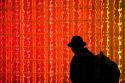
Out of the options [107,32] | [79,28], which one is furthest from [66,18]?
[107,32]

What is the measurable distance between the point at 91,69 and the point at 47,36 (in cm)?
301

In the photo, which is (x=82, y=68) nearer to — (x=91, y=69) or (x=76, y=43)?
(x=91, y=69)

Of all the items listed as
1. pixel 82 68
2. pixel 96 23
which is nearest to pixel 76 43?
pixel 82 68

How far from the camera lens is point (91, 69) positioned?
4289mm

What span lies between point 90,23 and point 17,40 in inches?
53.1

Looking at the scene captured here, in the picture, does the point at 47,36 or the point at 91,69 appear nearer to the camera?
the point at 91,69

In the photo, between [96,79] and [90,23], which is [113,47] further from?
[96,79]

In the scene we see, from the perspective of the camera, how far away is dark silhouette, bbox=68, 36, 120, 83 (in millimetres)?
4203

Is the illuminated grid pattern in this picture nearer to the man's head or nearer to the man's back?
the man's head

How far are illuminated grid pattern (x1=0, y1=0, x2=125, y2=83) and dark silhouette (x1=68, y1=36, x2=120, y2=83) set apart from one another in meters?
2.79

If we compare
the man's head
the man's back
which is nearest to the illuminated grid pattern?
the man's head

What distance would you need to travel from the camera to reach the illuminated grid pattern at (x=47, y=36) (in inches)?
281

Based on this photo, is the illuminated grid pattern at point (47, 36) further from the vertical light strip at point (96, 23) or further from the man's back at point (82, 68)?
the man's back at point (82, 68)

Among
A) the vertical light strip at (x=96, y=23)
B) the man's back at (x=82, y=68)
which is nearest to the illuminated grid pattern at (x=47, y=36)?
the vertical light strip at (x=96, y=23)
